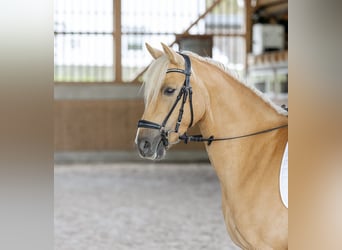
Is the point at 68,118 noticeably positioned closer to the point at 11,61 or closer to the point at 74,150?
the point at 74,150

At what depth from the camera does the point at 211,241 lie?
13.7 feet

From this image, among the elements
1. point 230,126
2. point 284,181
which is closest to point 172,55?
point 230,126

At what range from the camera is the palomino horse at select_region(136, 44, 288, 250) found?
2055 millimetres

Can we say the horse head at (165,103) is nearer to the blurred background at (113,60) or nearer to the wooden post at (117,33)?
the blurred background at (113,60)

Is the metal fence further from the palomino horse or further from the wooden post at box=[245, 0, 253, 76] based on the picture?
the palomino horse

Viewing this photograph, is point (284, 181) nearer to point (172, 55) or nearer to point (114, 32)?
point (172, 55)

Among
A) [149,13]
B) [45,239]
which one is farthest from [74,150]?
[45,239]

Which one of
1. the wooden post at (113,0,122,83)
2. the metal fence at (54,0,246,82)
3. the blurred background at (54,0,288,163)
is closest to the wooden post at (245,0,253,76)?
the blurred background at (54,0,288,163)

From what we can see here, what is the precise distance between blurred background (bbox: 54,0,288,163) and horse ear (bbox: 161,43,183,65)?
25.6 feet

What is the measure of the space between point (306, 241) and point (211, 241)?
3.43m

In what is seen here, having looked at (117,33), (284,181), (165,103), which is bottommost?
(284,181)

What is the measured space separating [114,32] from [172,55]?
8036mm

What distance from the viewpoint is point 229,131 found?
7.14 ft

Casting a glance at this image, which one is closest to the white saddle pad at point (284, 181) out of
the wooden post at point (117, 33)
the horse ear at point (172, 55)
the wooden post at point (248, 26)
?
the horse ear at point (172, 55)
